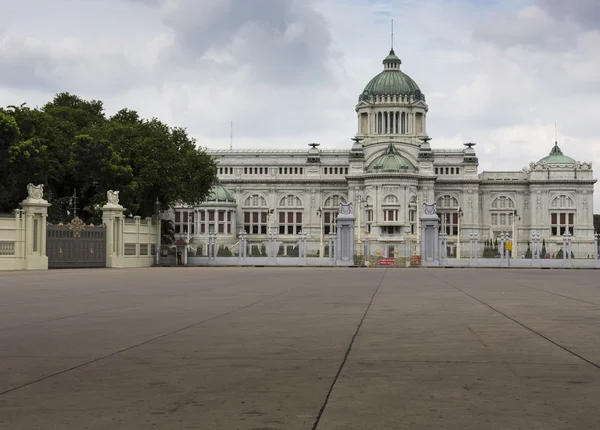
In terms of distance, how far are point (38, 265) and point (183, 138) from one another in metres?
22.6

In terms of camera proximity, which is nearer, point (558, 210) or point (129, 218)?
point (129, 218)

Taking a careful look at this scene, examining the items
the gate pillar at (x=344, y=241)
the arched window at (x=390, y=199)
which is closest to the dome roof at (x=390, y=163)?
the arched window at (x=390, y=199)

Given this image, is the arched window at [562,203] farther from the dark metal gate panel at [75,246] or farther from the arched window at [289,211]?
the dark metal gate panel at [75,246]

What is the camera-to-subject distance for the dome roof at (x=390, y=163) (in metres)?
137

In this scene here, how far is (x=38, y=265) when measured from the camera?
48938 millimetres

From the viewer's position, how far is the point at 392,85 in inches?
5984

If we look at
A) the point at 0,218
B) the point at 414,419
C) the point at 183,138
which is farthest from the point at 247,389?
the point at 183,138

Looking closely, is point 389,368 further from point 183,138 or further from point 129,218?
point 183,138

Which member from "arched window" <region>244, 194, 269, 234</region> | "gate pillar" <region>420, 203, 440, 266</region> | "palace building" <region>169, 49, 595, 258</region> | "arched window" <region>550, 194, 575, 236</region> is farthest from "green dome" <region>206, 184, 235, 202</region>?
"gate pillar" <region>420, 203, 440, 266</region>

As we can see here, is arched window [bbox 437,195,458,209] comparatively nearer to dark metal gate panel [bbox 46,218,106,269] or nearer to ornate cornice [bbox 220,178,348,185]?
ornate cornice [bbox 220,178,348,185]

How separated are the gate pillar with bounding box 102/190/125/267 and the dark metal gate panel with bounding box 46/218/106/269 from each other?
0.32m

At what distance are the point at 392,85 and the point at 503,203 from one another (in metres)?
28.2

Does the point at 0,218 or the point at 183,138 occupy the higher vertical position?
the point at 183,138

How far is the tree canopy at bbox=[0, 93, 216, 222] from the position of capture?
186ft
